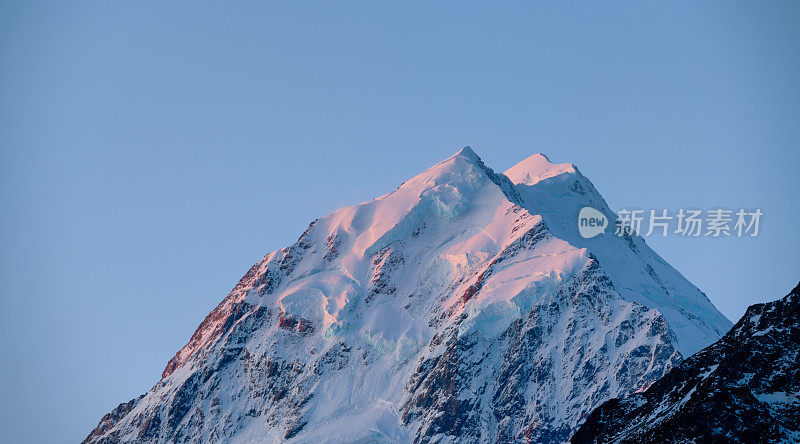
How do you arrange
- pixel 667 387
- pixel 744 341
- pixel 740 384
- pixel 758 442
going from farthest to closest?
Answer: pixel 667 387 → pixel 744 341 → pixel 740 384 → pixel 758 442

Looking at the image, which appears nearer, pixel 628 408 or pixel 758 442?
pixel 758 442

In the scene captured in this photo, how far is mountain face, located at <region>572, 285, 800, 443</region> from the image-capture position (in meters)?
109

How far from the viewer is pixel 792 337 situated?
387 feet

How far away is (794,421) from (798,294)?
63.7ft

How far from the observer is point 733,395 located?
112 m

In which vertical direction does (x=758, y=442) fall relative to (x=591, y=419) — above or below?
below

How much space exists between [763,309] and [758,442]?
1011 inches

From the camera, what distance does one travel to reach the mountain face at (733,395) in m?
109

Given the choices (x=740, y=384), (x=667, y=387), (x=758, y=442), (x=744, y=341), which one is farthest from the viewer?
(x=667, y=387)

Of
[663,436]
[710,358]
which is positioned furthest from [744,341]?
[663,436]

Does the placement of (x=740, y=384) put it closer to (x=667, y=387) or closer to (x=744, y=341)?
(x=744, y=341)

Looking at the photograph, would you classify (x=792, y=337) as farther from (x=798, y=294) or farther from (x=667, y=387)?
(x=667, y=387)

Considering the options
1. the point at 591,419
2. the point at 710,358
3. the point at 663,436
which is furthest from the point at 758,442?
the point at 591,419

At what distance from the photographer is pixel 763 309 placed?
128250 millimetres
